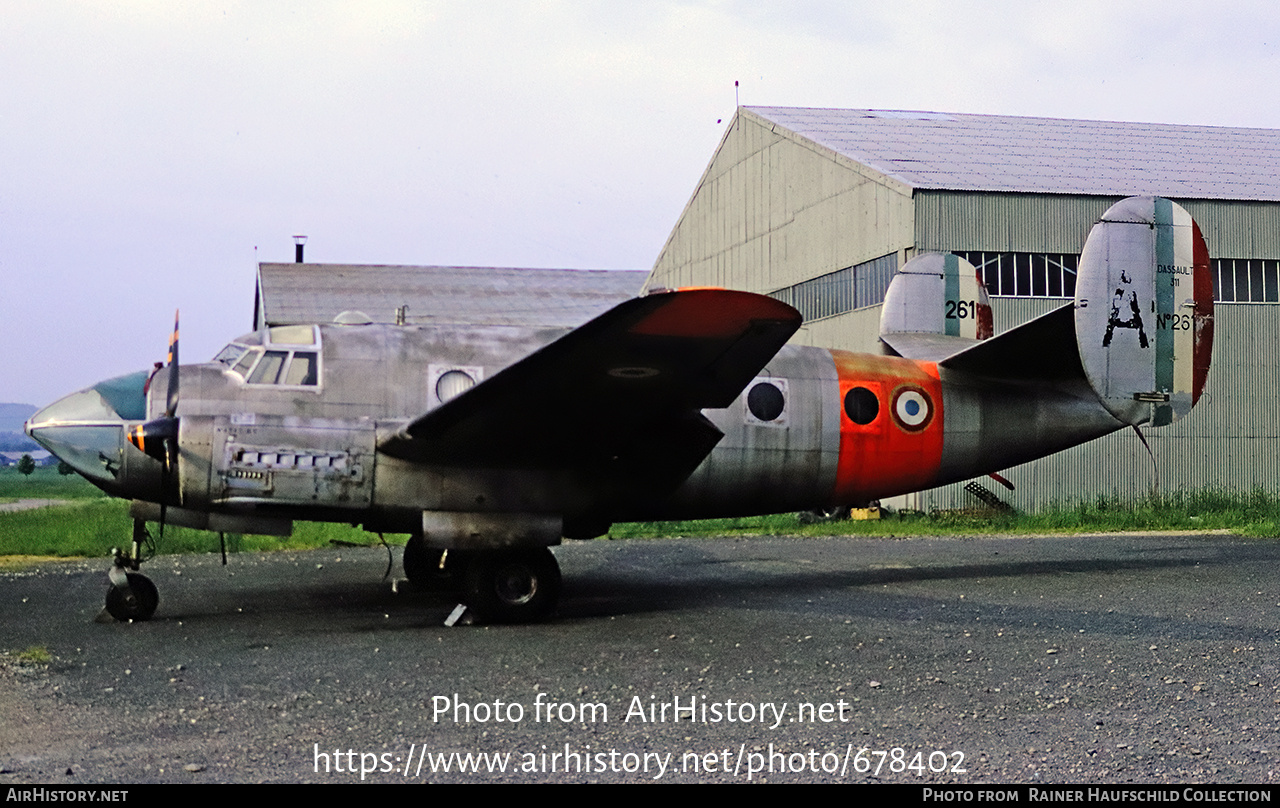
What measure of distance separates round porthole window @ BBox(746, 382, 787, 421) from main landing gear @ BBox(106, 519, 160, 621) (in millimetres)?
6068

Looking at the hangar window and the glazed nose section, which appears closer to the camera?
the glazed nose section

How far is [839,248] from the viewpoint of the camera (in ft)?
90.8

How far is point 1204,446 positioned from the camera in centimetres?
2566

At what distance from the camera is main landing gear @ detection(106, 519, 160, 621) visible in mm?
10430

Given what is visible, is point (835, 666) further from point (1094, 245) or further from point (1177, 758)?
point (1094, 245)

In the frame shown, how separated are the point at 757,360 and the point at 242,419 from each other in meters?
4.59

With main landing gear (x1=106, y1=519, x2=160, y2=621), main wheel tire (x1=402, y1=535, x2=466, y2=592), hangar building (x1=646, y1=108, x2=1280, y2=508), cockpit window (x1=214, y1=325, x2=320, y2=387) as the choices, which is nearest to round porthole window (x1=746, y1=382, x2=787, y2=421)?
main wheel tire (x1=402, y1=535, x2=466, y2=592)

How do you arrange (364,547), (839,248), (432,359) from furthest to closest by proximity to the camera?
1. (839,248)
2. (364,547)
3. (432,359)

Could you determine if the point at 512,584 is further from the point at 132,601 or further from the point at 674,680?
the point at 132,601

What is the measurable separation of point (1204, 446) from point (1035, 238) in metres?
6.09

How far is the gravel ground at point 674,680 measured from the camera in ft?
19.3

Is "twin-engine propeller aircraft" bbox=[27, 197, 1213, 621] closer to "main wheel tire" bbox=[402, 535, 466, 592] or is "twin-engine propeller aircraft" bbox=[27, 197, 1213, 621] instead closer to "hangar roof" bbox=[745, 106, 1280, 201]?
"main wheel tire" bbox=[402, 535, 466, 592]

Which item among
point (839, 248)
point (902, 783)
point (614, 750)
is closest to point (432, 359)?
point (614, 750)

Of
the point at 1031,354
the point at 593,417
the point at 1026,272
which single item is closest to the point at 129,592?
the point at 593,417
